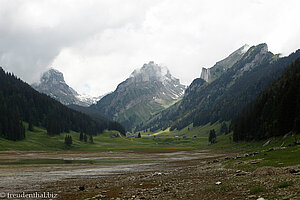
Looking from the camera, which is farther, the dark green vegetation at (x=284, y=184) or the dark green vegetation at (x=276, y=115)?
the dark green vegetation at (x=276, y=115)

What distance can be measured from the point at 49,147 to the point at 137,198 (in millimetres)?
158852

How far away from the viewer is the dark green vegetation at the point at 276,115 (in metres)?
85.4

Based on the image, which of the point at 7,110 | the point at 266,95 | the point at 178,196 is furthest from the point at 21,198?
the point at 7,110

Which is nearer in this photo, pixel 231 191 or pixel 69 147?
pixel 231 191

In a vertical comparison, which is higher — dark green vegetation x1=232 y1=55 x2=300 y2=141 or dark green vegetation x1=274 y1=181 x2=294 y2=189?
dark green vegetation x1=232 y1=55 x2=300 y2=141

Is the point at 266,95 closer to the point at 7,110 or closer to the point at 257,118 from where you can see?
the point at 257,118

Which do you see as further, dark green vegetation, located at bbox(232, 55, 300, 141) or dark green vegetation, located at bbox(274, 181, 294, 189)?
dark green vegetation, located at bbox(232, 55, 300, 141)

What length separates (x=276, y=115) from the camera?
10156 centimetres

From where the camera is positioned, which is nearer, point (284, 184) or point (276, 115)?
point (284, 184)

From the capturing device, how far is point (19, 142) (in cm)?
15950

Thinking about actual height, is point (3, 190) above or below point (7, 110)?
below

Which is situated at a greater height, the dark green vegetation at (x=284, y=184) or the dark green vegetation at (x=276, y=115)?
the dark green vegetation at (x=276, y=115)

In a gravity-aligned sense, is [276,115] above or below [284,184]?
above

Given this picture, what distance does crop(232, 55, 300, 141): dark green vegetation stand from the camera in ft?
280
